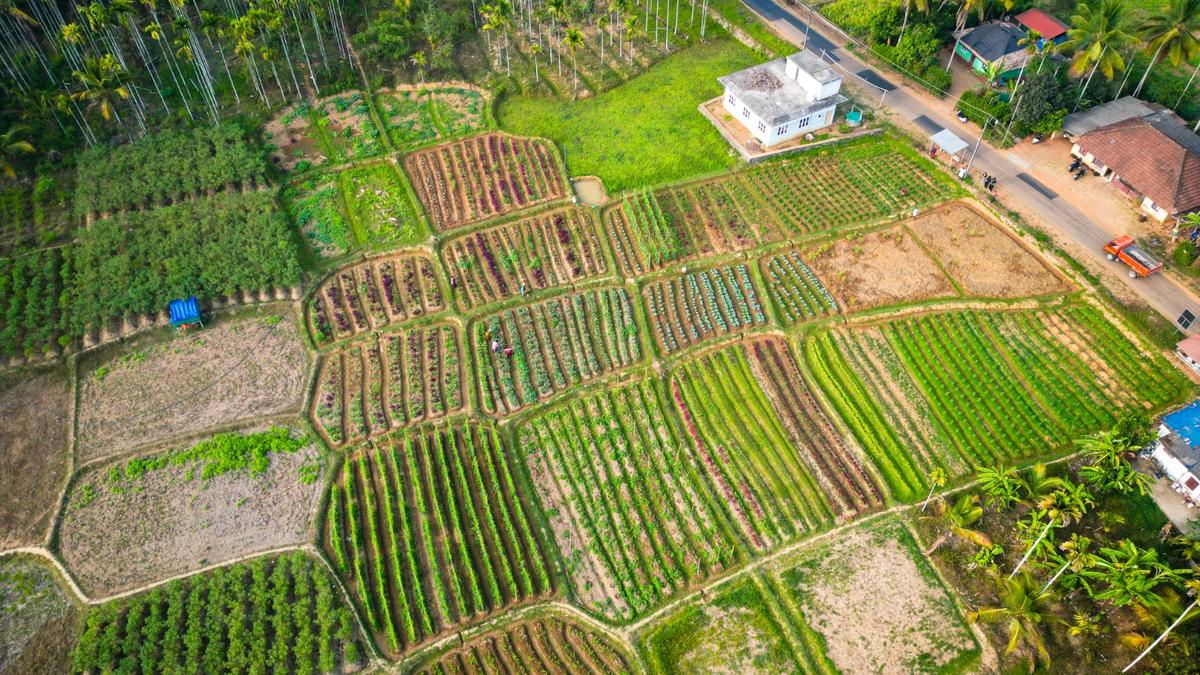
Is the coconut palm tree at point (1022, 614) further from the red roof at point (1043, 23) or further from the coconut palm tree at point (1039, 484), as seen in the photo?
the red roof at point (1043, 23)

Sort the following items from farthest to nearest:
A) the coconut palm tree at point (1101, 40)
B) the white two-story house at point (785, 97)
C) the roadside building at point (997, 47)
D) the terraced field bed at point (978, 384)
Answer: the roadside building at point (997, 47) < the white two-story house at point (785, 97) < the coconut palm tree at point (1101, 40) < the terraced field bed at point (978, 384)

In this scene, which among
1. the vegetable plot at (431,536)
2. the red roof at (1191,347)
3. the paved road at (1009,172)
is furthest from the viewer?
the paved road at (1009,172)

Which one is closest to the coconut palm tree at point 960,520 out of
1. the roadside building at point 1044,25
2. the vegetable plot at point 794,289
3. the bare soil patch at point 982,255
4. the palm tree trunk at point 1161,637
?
the palm tree trunk at point 1161,637

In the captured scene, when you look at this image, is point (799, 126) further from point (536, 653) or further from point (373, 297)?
point (536, 653)

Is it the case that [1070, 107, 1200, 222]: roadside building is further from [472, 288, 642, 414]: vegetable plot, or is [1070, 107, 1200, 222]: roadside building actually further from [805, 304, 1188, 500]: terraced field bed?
[472, 288, 642, 414]: vegetable plot

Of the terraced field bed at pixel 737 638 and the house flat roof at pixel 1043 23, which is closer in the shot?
the terraced field bed at pixel 737 638

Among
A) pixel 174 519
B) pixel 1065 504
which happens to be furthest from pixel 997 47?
pixel 174 519

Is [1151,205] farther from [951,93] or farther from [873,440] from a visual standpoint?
[873,440]

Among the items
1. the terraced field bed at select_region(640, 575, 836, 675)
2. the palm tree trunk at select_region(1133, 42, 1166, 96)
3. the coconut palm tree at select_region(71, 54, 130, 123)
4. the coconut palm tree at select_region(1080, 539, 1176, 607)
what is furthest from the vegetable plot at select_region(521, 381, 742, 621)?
the palm tree trunk at select_region(1133, 42, 1166, 96)
